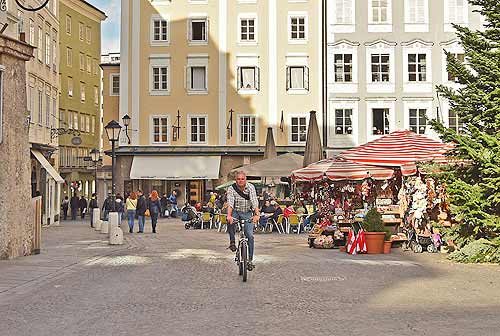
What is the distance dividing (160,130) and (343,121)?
482 inches

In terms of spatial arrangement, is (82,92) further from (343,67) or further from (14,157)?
(14,157)

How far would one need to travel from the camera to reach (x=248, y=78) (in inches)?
2156

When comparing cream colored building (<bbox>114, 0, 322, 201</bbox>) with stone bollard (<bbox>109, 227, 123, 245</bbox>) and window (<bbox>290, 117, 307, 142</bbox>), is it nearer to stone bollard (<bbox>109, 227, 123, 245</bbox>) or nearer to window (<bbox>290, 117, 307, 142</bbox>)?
window (<bbox>290, 117, 307, 142</bbox>)

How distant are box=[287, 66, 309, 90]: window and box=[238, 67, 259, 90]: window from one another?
213 centimetres

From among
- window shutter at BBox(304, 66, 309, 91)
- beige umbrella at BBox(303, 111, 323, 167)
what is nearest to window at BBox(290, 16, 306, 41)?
window shutter at BBox(304, 66, 309, 91)

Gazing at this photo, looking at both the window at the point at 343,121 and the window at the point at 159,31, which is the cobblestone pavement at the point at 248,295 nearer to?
the window at the point at 343,121

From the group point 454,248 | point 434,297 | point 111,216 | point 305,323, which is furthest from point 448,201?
point 111,216

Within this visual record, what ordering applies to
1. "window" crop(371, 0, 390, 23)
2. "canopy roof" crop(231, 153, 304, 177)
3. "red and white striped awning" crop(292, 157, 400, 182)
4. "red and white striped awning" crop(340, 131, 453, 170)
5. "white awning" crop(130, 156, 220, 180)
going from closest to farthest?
"red and white striped awning" crop(340, 131, 453, 170) < "red and white striped awning" crop(292, 157, 400, 182) < "canopy roof" crop(231, 153, 304, 177) < "white awning" crop(130, 156, 220, 180) < "window" crop(371, 0, 390, 23)

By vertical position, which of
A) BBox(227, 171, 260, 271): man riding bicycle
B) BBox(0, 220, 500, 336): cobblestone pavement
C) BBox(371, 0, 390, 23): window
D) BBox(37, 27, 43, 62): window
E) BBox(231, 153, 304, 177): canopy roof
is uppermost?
BBox(371, 0, 390, 23): window

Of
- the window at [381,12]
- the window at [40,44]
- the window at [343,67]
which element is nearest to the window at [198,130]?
the window at [343,67]

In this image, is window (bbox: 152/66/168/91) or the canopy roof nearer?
the canopy roof

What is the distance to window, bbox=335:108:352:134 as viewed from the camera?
53125 millimetres

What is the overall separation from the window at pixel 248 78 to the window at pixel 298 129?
3429mm

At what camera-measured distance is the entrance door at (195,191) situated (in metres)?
54.6
